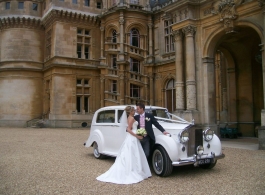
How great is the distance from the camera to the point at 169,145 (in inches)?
266

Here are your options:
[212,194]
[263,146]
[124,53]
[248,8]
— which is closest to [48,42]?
[124,53]

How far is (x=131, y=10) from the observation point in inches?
1005

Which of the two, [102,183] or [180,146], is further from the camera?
[180,146]

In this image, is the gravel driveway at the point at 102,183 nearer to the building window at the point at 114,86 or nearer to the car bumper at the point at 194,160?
the car bumper at the point at 194,160

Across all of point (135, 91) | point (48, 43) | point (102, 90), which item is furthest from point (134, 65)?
point (48, 43)

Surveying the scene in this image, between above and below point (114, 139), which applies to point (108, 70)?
above

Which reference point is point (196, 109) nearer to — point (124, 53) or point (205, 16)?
point (205, 16)

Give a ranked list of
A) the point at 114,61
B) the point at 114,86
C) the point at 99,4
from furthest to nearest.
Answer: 1. the point at 99,4
2. the point at 114,61
3. the point at 114,86

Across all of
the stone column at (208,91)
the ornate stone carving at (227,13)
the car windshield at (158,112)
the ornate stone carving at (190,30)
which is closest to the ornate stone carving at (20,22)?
the ornate stone carving at (190,30)

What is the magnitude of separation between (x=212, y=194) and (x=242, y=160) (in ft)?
12.8

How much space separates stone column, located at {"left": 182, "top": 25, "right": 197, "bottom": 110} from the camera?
1423 centimetres

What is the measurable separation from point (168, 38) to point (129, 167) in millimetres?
20220

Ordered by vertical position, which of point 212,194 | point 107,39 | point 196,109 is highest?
point 107,39

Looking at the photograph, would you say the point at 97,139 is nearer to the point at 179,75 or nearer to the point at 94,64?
the point at 179,75
